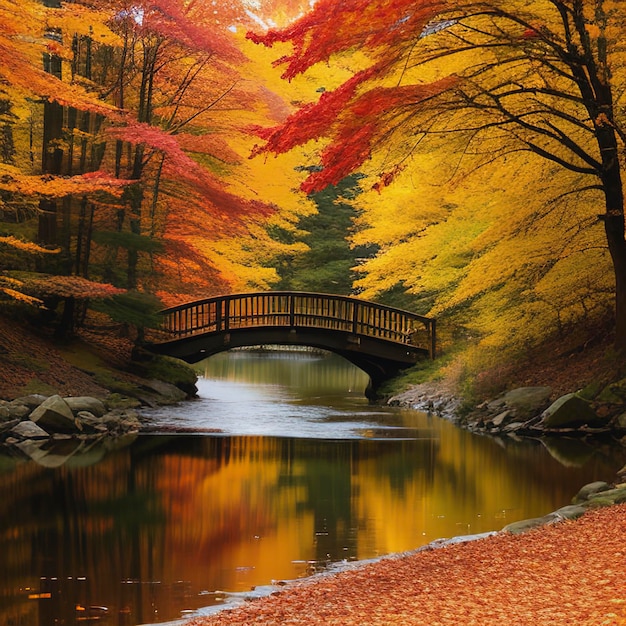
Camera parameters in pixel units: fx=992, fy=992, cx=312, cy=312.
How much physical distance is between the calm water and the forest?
9.85 feet

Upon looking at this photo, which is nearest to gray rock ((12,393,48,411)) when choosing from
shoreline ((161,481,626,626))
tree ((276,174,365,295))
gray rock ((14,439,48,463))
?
gray rock ((14,439,48,463))

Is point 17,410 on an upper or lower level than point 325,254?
lower

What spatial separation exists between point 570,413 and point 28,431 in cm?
812

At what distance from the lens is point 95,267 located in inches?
796

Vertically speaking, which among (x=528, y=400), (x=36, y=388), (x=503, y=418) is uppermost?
(x=36, y=388)

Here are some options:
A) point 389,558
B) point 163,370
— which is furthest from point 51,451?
point 163,370

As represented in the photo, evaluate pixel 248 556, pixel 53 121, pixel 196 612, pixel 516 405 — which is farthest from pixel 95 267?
pixel 196 612

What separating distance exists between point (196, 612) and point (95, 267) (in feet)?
47.3

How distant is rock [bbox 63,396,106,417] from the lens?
632 inches

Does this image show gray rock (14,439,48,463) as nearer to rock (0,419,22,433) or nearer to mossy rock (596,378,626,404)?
rock (0,419,22,433)

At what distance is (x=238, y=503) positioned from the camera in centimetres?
1068

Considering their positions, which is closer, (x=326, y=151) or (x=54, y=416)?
(x=326, y=151)

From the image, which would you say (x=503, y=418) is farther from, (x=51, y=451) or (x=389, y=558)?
(x=389, y=558)

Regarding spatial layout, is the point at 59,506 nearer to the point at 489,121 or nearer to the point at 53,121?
the point at 489,121
